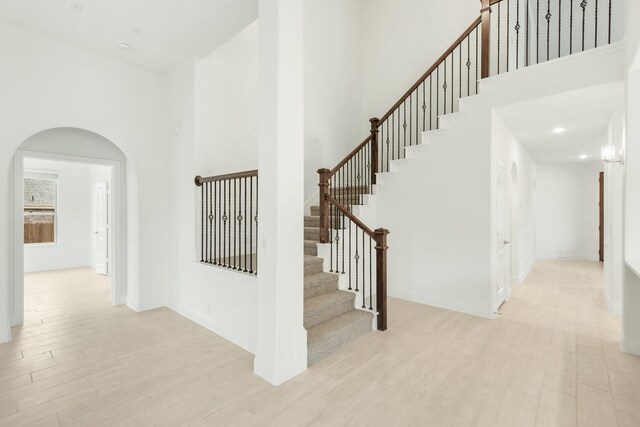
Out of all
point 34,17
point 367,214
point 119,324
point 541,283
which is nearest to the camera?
point 34,17

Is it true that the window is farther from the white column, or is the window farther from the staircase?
the white column

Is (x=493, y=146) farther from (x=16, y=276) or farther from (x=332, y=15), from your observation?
(x=16, y=276)

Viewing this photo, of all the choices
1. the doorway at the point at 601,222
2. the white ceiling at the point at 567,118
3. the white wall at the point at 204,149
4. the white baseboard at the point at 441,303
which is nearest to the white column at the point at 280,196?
the white wall at the point at 204,149

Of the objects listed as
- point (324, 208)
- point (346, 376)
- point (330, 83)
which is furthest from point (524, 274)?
point (330, 83)

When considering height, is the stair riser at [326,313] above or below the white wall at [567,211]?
below

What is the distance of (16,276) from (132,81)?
294 cm

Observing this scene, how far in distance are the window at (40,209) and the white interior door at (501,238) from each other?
31.2 ft

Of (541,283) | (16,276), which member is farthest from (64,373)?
(541,283)

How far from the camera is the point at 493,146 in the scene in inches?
163

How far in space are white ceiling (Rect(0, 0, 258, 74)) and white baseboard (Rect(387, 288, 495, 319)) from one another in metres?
4.27

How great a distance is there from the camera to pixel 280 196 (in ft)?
8.42

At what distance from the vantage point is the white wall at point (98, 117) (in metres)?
3.36

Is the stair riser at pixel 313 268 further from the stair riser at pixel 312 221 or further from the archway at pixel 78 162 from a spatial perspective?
the archway at pixel 78 162

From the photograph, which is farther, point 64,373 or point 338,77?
point 338,77
